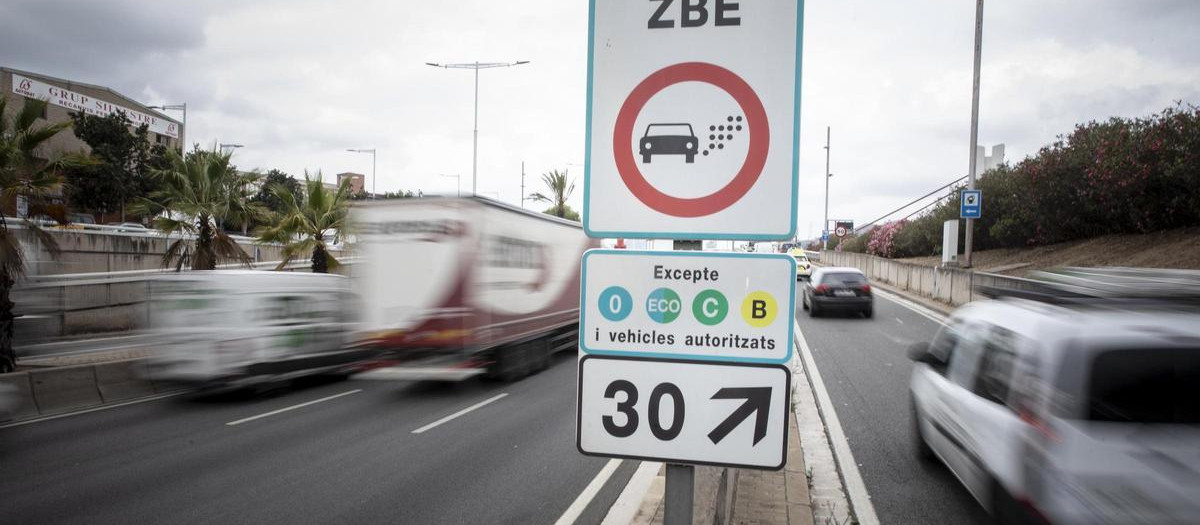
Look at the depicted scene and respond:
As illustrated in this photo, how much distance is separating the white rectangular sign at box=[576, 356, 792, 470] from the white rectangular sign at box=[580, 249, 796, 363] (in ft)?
0.14

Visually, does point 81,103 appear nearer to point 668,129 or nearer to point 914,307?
point 914,307

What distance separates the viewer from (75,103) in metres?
59.2

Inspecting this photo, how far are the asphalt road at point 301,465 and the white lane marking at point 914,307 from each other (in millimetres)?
13197

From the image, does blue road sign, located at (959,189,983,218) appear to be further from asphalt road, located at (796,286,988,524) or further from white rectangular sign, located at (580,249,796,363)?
white rectangular sign, located at (580,249,796,363)

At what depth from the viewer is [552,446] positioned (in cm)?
753

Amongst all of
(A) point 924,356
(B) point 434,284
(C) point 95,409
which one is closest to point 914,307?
(B) point 434,284

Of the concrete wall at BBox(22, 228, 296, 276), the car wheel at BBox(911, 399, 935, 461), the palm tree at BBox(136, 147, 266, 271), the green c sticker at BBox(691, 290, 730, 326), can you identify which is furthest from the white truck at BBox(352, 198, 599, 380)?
the concrete wall at BBox(22, 228, 296, 276)

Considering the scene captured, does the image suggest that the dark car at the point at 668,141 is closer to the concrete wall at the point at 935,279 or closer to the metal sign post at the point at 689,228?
the metal sign post at the point at 689,228

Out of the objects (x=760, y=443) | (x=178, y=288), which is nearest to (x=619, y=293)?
(x=760, y=443)

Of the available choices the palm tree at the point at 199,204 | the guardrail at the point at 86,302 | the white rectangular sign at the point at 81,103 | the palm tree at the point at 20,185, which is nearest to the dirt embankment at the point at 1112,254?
the guardrail at the point at 86,302

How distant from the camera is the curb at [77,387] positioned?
9.34 meters

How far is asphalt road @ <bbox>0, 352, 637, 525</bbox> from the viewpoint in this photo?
5.52 meters

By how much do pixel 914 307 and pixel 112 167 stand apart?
46.7 meters


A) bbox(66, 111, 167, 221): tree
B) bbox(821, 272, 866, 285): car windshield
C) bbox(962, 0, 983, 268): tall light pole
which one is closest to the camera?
bbox(821, 272, 866, 285): car windshield
